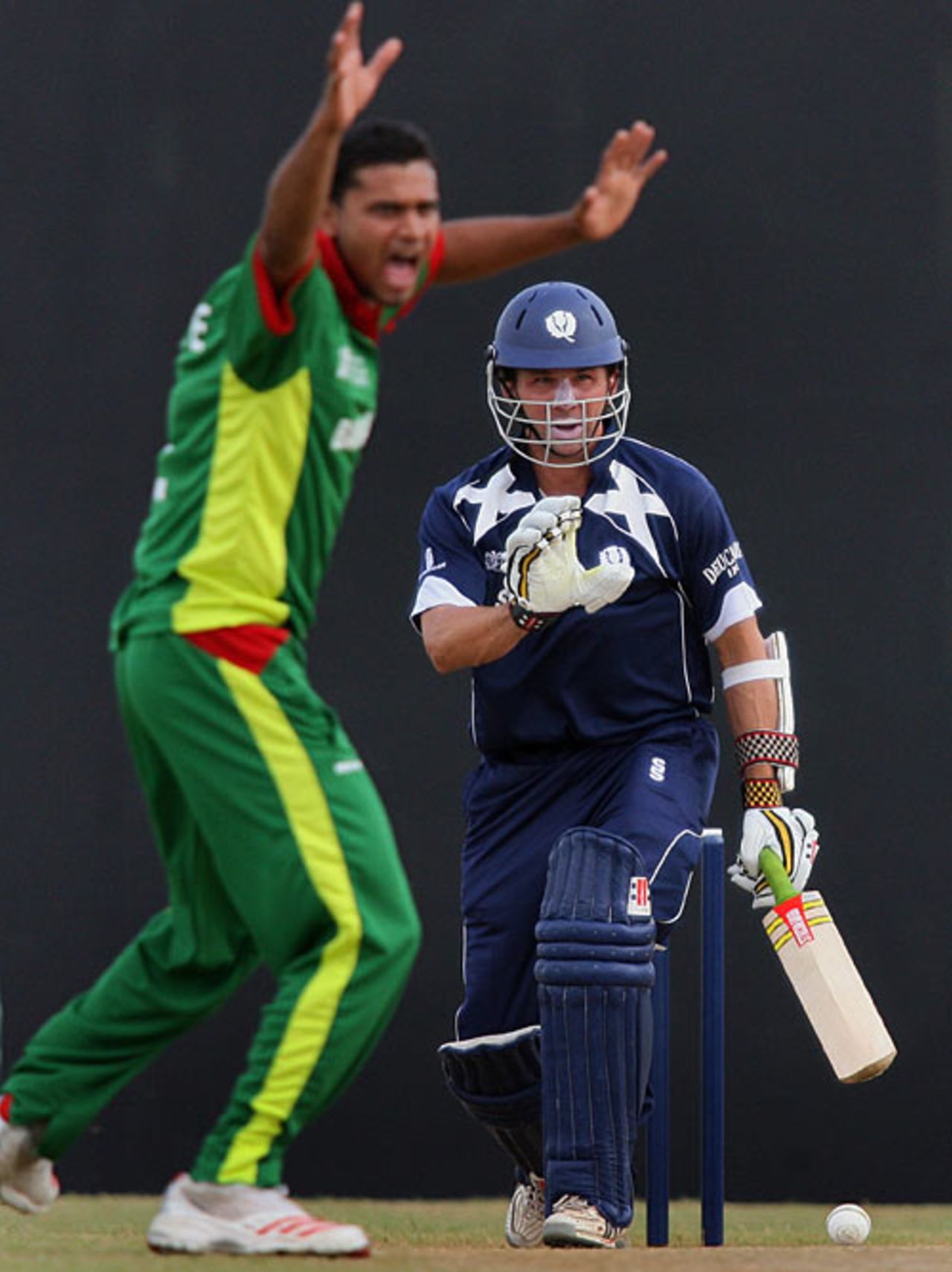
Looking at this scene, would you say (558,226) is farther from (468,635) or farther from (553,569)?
(468,635)

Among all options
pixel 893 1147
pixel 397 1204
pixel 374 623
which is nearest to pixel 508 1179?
pixel 397 1204

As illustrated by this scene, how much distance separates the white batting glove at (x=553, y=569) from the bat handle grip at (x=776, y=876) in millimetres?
583

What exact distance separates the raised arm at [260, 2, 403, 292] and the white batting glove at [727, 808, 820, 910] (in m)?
1.63

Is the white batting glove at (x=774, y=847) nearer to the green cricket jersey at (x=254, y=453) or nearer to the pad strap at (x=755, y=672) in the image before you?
the pad strap at (x=755, y=672)

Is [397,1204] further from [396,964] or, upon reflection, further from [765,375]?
[396,964]

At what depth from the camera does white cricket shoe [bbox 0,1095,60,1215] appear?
321cm

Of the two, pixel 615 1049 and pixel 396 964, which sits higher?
pixel 396 964

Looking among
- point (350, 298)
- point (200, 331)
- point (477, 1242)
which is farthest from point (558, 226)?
point (477, 1242)

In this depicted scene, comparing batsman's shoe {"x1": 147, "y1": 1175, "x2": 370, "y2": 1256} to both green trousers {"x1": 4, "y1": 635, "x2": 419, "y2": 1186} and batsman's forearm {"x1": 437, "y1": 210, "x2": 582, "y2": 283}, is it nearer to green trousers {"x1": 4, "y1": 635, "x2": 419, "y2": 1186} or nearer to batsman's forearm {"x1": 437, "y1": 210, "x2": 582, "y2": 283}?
green trousers {"x1": 4, "y1": 635, "x2": 419, "y2": 1186}

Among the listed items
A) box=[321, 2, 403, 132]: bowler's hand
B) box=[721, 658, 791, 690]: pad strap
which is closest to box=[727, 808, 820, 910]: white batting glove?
box=[721, 658, 791, 690]: pad strap

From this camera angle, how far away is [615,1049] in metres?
3.92

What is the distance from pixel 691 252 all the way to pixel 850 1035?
2.07 metres

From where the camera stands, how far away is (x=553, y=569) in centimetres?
386

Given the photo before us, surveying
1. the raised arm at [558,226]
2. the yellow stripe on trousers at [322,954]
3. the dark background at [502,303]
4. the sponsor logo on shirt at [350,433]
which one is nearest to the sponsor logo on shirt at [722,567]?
the raised arm at [558,226]
